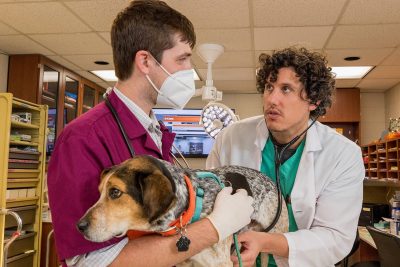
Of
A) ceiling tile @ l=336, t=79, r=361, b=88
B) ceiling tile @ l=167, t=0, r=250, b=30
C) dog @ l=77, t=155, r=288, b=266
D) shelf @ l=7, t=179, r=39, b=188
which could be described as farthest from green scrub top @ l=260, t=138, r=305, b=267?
ceiling tile @ l=336, t=79, r=361, b=88

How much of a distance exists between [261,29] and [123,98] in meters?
3.31

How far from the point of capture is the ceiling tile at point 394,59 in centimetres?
516

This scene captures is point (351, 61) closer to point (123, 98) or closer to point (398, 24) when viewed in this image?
Answer: point (398, 24)

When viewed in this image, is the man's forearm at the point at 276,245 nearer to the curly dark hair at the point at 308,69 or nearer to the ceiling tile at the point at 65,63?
the curly dark hair at the point at 308,69

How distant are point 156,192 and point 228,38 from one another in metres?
Answer: 3.81

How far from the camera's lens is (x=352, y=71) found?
621 cm

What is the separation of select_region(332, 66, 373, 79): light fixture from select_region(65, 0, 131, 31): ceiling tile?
3469 millimetres

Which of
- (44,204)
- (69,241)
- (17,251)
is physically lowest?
(17,251)

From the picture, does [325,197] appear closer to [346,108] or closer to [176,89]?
[176,89]

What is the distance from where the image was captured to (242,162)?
1830 millimetres

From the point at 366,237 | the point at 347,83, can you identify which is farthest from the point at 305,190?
the point at 347,83

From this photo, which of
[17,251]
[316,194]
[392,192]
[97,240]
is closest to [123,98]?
[97,240]

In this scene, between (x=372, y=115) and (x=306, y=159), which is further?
(x=372, y=115)

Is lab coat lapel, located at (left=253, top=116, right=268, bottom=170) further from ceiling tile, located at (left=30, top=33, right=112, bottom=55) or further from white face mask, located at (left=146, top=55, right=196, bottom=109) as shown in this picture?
ceiling tile, located at (left=30, top=33, right=112, bottom=55)
